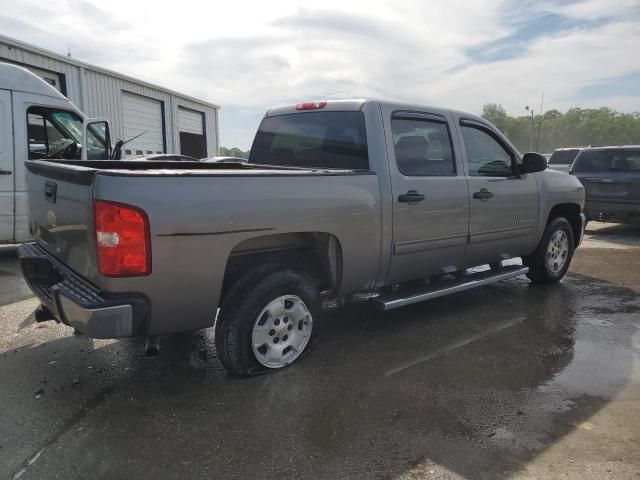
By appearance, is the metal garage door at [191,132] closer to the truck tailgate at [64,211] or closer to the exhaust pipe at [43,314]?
the truck tailgate at [64,211]

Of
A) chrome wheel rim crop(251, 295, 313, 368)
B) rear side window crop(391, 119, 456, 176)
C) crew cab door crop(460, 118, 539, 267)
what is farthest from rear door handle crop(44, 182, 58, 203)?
crew cab door crop(460, 118, 539, 267)

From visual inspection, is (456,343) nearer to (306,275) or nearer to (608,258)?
(306,275)

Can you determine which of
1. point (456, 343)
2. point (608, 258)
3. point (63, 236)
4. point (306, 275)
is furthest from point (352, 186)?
point (608, 258)

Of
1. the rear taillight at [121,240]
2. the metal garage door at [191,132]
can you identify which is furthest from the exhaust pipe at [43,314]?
the metal garage door at [191,132]

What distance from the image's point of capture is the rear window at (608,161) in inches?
380

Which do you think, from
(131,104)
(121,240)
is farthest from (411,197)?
(131,104)

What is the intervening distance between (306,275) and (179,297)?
97 cm

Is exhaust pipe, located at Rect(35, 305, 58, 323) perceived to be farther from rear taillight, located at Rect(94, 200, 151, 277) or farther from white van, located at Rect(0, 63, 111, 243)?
white van, located at Rect(0, 63, 111, 243)

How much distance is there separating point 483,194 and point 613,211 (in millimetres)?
6477

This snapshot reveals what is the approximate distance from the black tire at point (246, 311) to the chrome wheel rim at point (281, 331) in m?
0.05

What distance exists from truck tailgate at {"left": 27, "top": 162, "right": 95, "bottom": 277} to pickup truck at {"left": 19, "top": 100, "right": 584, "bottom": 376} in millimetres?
16

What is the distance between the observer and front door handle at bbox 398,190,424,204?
375 cm

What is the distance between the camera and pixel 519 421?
2.79 meters

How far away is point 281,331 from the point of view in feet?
11.1
